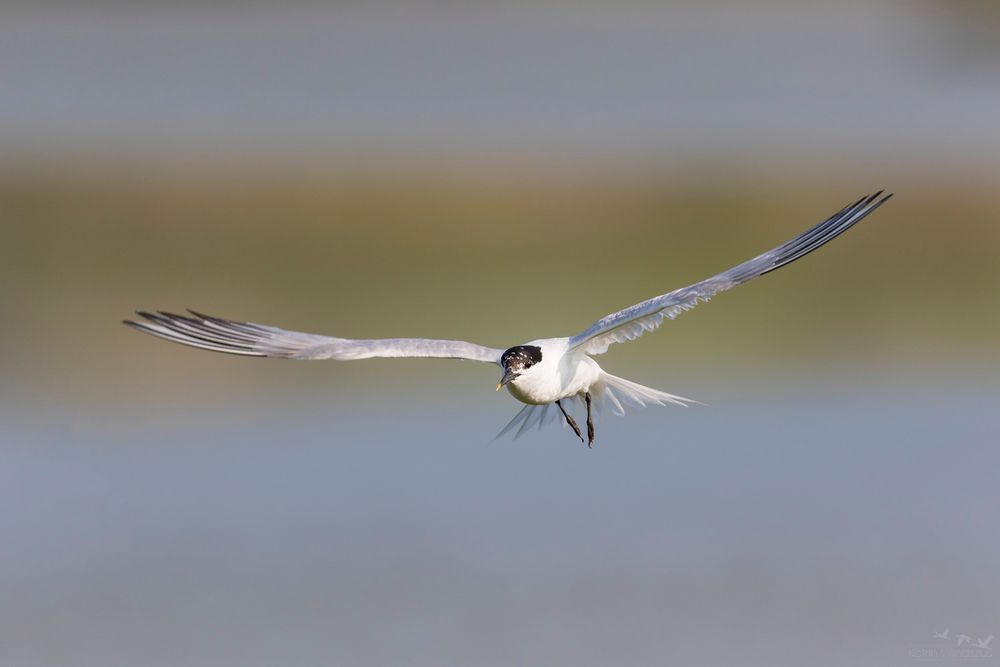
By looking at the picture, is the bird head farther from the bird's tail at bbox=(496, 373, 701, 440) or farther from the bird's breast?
the bird's tail at bbox=(496, 373, 701, 440)

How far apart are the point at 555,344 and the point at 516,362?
505 millimetres

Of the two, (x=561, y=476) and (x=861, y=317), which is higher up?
(x=861, y=317)

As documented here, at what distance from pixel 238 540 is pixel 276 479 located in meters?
1.36

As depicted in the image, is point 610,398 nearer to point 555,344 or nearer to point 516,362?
point 555,344

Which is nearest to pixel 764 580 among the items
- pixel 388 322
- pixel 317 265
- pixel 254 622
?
pixel 254 622

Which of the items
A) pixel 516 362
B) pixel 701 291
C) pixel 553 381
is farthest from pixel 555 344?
pixel 701 291

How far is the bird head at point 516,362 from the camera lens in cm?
829

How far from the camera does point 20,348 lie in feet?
51.2

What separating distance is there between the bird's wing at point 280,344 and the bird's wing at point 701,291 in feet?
2.36

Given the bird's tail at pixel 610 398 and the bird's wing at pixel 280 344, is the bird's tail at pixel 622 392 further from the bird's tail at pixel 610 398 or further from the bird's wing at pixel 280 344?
the bird's wing at pixel 280 344

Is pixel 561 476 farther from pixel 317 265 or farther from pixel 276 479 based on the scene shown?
pixel 317 265

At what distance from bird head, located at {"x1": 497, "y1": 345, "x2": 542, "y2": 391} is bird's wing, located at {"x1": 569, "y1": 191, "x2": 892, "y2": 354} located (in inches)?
10.4

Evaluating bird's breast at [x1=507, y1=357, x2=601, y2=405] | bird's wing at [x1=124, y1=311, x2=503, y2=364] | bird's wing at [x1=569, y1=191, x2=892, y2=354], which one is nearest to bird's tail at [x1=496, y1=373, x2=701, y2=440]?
bird's breast at [x1=507, y1=357, x2=601, y2=405]

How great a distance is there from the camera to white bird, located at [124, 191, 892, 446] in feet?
26.7
